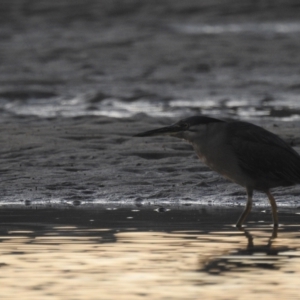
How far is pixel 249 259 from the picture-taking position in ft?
21.3

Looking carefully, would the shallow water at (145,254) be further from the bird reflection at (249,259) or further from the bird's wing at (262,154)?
the bird's wing at (262,154)

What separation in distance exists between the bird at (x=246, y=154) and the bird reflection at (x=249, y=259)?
1.03m

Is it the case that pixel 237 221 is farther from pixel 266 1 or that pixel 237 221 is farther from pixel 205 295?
pixel 266 1

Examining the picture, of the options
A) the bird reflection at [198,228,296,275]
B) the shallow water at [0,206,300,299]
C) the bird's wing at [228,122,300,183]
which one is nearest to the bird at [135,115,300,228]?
the bird's wing at [228,122,300,183]

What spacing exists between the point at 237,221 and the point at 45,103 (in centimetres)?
1157

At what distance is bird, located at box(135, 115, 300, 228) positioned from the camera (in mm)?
8188

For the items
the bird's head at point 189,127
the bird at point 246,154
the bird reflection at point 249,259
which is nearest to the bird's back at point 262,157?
the bird at point 246,154

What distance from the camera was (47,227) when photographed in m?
7.87

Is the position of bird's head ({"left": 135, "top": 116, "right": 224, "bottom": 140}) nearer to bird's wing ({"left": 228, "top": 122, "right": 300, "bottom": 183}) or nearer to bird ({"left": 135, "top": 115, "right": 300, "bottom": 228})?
bird ({"left": 135, "top": 115, "right": 300, "bottom": 228})

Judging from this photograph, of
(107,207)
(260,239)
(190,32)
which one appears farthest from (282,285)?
(190,32)

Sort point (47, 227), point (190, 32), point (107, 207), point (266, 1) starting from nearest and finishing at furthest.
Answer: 1. point (47, 227)
2. point (107, 207)
3. point (190, 32)
4. point (266, 1)

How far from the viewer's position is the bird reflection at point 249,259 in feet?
20.3

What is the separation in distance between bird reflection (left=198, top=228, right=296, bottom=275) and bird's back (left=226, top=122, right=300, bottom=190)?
41.1 inches

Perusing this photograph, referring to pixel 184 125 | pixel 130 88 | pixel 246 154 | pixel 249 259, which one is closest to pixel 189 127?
pixel 184 125
